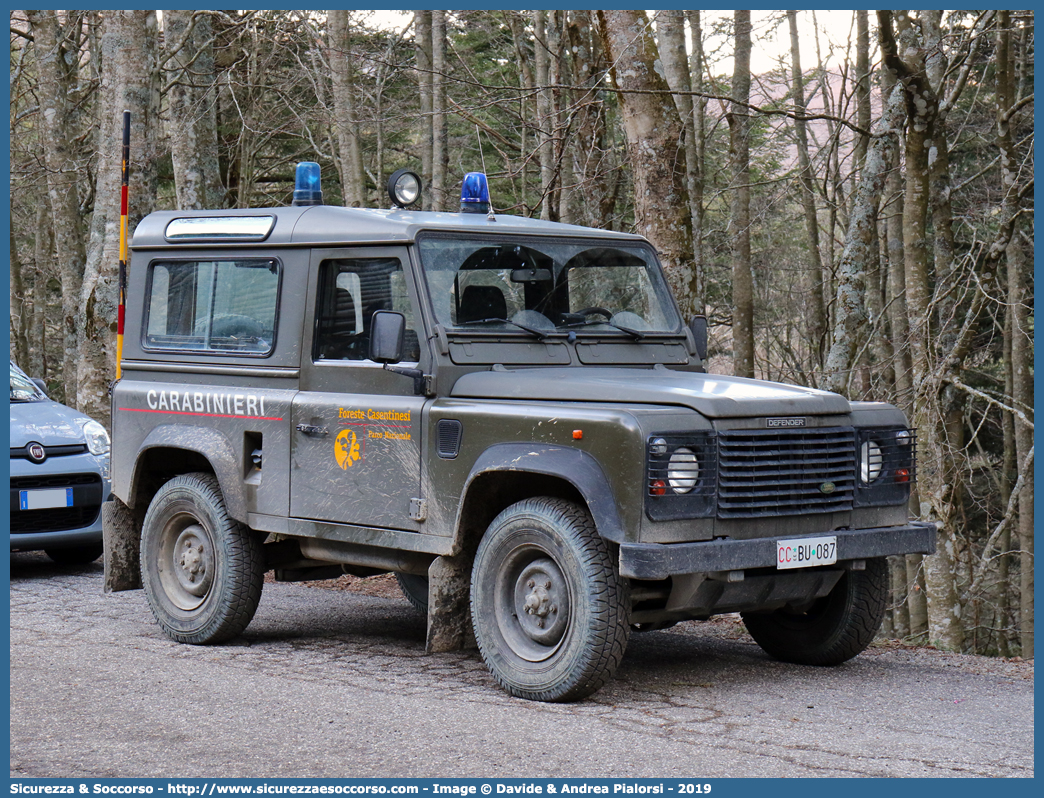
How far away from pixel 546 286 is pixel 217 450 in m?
2.13

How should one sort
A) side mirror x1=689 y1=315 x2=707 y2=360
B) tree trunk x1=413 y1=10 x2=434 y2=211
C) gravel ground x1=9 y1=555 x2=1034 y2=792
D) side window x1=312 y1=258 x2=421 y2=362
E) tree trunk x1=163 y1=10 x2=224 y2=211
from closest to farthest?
gravel ground x1=9 y1=555 x2=1034 y2=792
side window x1=312 y1=258 x2=421 y2=362
side mirror x1=689 y1=315 x2=707 y2=360
tree trunk x1=163 y1=10 x2=224 y2=211
tree trunk x1=413 y1=10 x2=434 y2=211

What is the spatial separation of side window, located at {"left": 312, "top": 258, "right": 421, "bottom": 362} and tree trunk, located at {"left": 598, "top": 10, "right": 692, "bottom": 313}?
3.57m

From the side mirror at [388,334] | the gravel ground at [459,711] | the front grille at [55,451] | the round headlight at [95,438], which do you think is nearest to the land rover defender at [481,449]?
the side mirror at [388,334]

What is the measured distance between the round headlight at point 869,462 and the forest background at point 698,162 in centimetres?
372

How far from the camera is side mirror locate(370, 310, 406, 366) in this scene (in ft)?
20.8

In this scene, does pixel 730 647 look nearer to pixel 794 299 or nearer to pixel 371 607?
pixel 371 607

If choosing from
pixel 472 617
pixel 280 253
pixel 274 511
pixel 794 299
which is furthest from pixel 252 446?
pixel 794 299

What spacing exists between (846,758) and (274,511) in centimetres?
353

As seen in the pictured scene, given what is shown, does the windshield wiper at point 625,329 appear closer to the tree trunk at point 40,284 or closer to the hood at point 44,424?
the hood at point 44,424

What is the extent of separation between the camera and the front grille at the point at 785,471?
231 inches

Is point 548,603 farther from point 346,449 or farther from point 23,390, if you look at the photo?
point 23,390

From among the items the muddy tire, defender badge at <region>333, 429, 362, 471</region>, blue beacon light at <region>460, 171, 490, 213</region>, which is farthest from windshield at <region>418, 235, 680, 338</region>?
the muddy tire

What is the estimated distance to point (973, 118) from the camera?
19516mm

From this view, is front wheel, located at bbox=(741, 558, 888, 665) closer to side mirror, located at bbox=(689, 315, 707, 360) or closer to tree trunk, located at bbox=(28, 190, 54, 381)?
side mirror, located at bbox=(689, 315, 707, 360)
